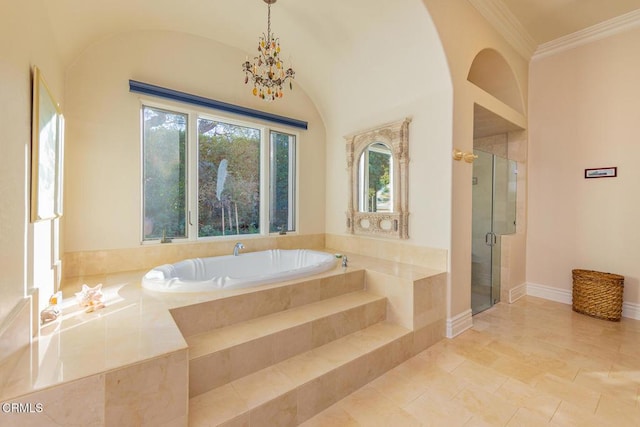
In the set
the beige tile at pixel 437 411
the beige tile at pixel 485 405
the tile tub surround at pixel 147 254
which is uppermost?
the tile tub surround at pixel 147 254

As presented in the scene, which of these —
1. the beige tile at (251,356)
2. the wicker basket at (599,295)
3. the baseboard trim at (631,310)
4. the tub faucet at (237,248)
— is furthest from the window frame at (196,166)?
the baseboard trim at (631,310)

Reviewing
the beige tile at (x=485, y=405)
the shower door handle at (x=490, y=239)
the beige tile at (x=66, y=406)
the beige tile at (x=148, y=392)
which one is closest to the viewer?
the beige tile at (x=66, y=406)

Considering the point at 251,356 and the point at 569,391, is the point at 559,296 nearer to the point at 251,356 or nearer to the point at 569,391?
the point at 569,391

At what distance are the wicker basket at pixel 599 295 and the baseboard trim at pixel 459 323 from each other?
1.39m

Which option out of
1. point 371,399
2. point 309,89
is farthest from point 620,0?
point 371,399

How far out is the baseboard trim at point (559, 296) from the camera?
2908 millimetres

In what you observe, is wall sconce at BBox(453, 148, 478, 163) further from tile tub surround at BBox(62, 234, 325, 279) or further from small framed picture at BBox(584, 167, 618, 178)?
tile tub surround at BBox(62, 234, 325, 279)

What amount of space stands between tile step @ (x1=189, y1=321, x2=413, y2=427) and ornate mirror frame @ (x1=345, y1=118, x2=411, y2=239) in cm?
120

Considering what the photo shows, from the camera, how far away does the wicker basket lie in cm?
280

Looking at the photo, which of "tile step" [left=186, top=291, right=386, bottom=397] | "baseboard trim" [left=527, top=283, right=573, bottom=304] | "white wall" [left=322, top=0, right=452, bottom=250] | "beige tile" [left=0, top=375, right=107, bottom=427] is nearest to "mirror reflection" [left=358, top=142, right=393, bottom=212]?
"white wall" [left=322, top=0, right=452, bottom=250]

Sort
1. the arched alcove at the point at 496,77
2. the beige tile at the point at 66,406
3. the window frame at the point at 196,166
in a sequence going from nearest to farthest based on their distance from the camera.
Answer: the beige tile at the point at 66,406, the window frame at the point at 196,166, the arched alcove at the point at 496,77

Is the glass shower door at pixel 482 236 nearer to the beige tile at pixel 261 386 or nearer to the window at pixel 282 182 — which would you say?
the window at pixel 282 182

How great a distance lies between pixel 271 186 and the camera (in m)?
3.55

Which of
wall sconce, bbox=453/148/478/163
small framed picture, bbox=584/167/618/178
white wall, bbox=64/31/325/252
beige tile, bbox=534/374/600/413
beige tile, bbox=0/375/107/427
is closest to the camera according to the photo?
beige tile, bbox=0/375/107/427
